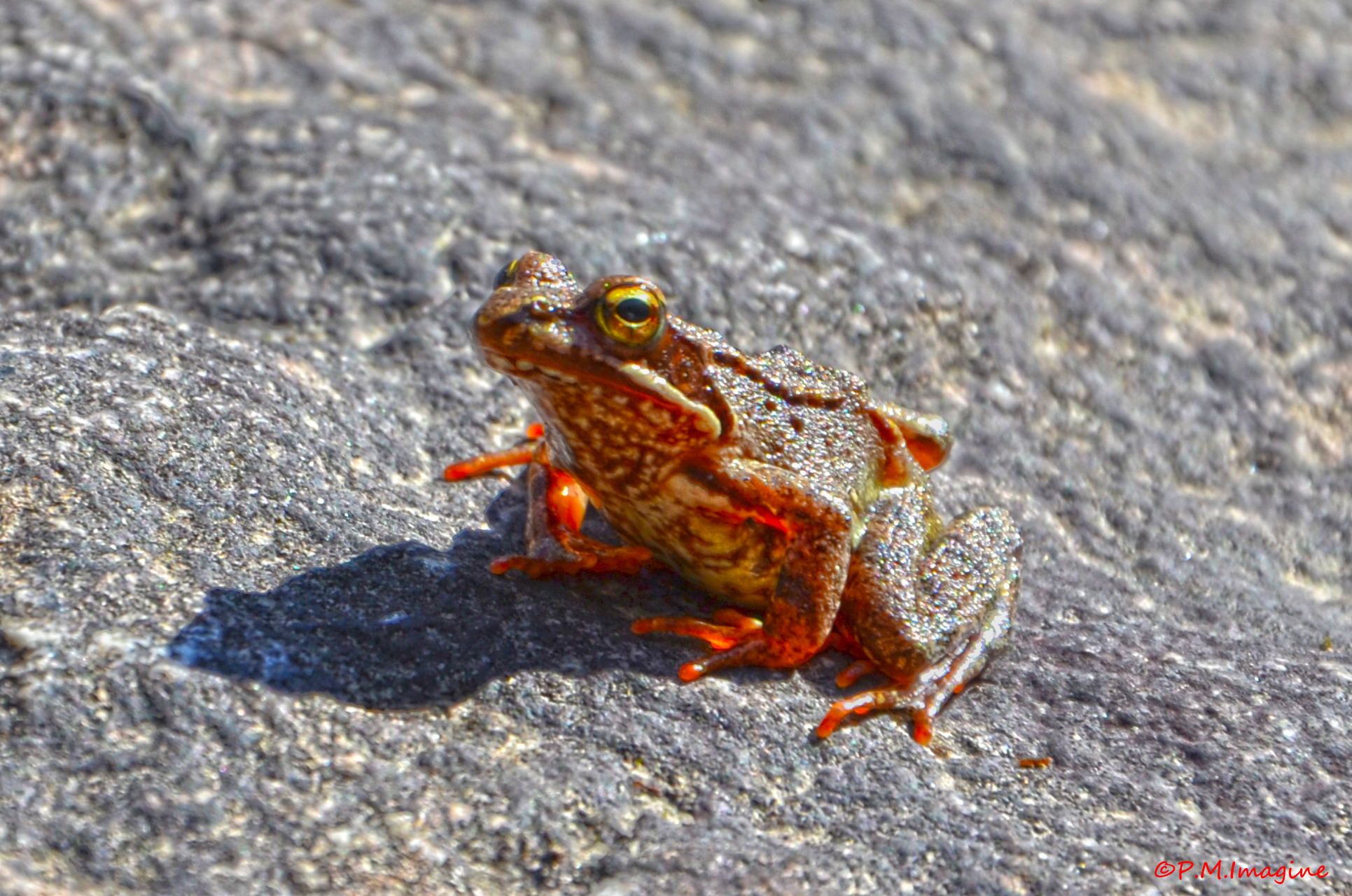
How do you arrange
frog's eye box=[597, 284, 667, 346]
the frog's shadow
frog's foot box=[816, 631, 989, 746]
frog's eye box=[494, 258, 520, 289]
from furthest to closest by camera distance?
frog's eye box=[494, 258, 520, 289], frog's eye box=[597, 284, 667, 346], frog's foot box=[816, 631, 989, 746], the frog's shadow

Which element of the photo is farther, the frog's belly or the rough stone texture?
the frog's belly

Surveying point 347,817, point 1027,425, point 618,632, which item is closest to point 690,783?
point 618,632

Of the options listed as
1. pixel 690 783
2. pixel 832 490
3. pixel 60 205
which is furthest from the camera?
pixel 60 205

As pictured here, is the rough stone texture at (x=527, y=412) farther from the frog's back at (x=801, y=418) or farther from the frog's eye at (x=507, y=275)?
the frog's eye at (x=507, y=275)

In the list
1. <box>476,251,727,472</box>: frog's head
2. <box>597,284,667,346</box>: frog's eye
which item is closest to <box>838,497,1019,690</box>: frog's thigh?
<box>476,251,727,472</box>: frog's head

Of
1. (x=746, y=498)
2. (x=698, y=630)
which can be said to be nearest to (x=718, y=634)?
(x=698, y=630)

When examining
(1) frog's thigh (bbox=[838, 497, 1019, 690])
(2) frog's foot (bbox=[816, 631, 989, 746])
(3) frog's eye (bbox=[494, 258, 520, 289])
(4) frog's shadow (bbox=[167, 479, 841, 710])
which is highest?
(3) frog's eye (bbox=[494, 258, 520, 289])

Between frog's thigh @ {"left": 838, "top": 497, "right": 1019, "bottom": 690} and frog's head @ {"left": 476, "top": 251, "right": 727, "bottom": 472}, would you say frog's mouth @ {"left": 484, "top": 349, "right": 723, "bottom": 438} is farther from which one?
frog's thigh @ {"left": 838, "top": 497, "right": 1019, "bottom": 690}

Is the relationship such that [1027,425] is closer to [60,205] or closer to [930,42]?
[930,42]

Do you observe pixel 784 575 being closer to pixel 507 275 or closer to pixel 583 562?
pixel 583 562
